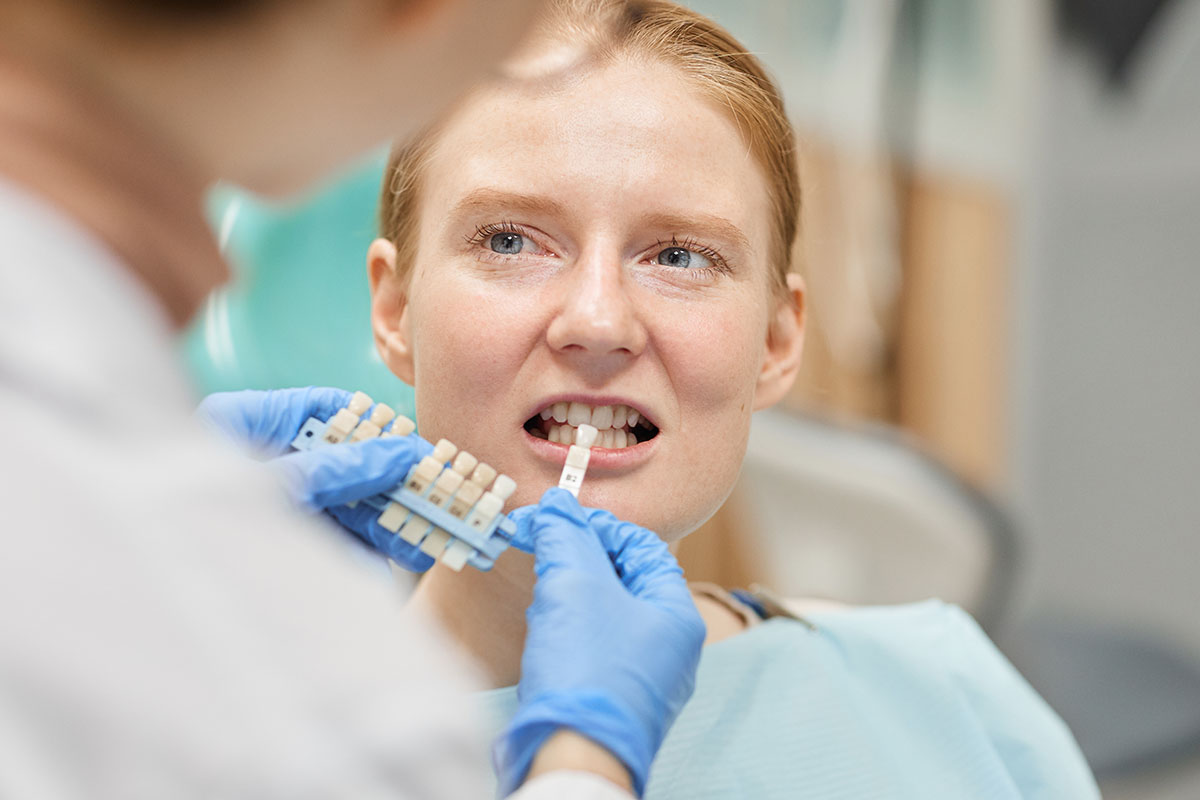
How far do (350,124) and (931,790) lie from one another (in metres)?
0.82

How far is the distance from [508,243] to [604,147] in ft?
0.39

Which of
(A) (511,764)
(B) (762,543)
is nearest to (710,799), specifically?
(A) (511,764)

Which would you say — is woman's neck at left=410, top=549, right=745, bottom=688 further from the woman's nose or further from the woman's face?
the woman's nose

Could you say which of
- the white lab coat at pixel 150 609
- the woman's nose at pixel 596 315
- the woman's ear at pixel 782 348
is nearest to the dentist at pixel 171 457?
the white lab coat at pixel 150 609

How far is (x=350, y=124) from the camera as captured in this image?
25.4 inches

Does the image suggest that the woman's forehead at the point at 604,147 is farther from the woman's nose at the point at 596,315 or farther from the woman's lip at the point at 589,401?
the woman's lip at the point at 589,401

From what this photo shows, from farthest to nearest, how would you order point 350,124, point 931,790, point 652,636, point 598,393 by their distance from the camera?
point 931,790 < point 598,393 < point 652,636 < point 350,124

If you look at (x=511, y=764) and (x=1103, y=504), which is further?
(x=1103, y=504)

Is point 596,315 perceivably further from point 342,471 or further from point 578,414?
point 342,471

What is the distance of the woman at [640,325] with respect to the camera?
97 cm

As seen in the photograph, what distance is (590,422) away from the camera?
975 mm

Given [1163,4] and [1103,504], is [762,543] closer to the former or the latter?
[1103,504]

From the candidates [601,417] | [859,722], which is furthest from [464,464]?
[859,722]

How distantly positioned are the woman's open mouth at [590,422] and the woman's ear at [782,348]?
0.19 metres
